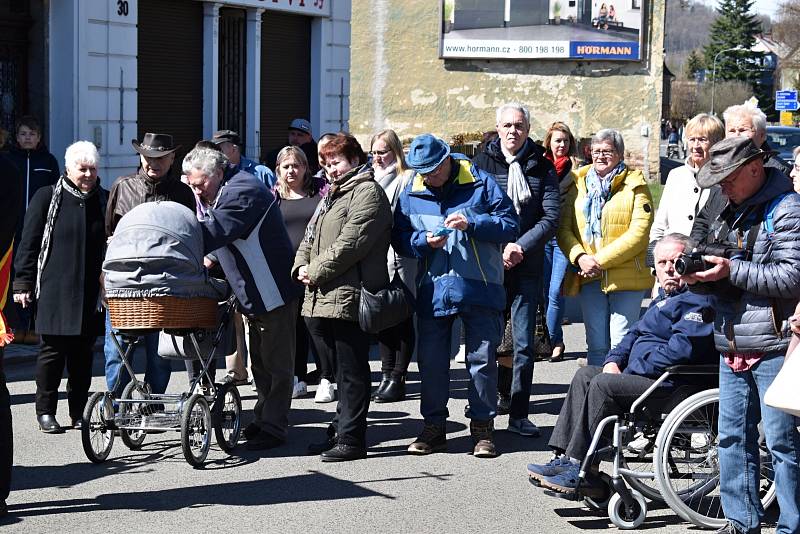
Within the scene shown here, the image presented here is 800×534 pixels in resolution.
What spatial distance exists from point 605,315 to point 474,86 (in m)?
34.3

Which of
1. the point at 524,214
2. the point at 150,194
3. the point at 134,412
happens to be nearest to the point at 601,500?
the point at 524,214

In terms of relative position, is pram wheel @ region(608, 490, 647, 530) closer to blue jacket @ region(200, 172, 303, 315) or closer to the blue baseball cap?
the blue baseball cap

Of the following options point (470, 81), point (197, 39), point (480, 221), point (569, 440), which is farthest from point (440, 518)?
point (470, 81)

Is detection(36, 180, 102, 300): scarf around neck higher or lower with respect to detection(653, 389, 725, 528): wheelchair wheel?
higher

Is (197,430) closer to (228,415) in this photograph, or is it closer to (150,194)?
(228,415)

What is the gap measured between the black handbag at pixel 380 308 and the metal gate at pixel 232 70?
1129 cm

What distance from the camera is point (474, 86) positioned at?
4241 cm

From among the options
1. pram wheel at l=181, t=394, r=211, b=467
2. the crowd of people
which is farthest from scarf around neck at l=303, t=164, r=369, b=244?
pram wheel at l=181, t=394, r=211, b=467

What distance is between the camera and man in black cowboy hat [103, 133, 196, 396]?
832cm

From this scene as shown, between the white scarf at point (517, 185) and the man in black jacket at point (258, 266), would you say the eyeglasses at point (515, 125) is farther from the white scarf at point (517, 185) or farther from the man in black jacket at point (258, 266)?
the man in black jacket at point (258, 266)

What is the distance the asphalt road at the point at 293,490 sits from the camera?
664cm

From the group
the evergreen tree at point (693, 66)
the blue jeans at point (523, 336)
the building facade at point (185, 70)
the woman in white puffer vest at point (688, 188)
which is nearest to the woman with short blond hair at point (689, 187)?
the woman in white puffer vest at point (688, 188)

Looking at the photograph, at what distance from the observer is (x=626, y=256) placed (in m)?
8.48

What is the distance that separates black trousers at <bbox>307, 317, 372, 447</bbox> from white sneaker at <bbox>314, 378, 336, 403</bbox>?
1.68m
